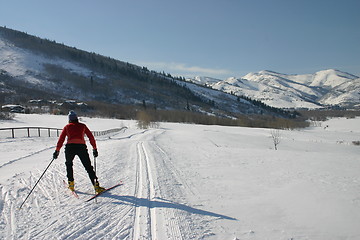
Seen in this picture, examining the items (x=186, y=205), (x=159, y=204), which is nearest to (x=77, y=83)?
(x=159, y=204)

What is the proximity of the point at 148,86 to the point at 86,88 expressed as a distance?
4828cm

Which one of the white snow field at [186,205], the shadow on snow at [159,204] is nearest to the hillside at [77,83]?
the white snow field at [186,205]

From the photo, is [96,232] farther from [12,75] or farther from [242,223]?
[12,75]

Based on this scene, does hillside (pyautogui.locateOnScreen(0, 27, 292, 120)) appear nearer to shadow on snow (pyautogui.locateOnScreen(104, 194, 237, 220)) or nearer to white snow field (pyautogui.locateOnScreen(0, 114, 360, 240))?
white snow field (pyautogui.locateOnScreen(0, 114, 360, 240))

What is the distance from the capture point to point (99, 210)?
16.5 ft

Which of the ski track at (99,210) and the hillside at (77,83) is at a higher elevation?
the hillside at (77,83)

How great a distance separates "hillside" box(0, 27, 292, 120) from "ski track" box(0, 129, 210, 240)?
10062 centimetres

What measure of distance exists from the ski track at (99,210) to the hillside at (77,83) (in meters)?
101

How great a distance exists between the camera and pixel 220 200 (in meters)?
5.82

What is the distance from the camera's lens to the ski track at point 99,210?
4.11m

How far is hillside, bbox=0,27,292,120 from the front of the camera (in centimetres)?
11950

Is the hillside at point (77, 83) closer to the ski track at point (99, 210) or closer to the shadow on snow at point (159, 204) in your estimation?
the ski track at point (99, 210)

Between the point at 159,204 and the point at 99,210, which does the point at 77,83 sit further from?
the point at 159,204

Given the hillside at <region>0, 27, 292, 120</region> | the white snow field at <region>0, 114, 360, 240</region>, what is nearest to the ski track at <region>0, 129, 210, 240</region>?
the white snow field at <region>0, 114, 360, 240</region>
